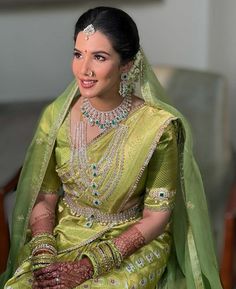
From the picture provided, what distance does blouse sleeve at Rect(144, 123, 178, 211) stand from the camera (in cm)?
144

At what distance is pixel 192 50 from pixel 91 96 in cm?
113

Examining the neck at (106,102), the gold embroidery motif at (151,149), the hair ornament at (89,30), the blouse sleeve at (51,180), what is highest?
the hair ornament at (89,30)

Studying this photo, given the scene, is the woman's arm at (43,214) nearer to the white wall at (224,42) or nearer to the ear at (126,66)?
the ear at (126,66)

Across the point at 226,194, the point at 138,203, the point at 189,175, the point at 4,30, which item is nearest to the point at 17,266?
the point at 138,203

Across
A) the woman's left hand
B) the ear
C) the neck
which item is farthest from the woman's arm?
the ear

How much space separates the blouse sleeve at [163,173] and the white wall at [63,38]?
1031mm

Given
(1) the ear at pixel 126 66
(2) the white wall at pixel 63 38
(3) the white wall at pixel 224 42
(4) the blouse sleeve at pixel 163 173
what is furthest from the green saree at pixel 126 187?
(2) the white wall at pixel 63 38

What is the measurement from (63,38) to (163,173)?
1.13m

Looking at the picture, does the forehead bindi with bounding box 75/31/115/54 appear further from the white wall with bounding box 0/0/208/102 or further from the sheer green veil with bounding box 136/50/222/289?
the white wall with bounding box 0/0/208/102

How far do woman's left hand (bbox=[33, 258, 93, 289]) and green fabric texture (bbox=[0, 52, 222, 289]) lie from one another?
0.21m

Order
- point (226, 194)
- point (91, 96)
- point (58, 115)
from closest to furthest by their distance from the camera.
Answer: point (91, 96) → point (58, 115) → point (226, 194)

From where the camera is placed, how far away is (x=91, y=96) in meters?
1.38

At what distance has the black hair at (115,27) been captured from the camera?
1.34 meters

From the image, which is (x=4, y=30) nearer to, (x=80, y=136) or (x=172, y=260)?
(x=80, y=136)
